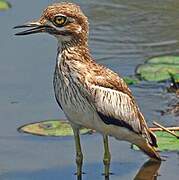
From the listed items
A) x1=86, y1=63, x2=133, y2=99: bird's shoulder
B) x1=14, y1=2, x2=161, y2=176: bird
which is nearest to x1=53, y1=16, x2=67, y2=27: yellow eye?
x1=14, y1=2, x2=161, y2=176: bird

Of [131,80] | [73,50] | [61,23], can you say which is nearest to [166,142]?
[73,50]

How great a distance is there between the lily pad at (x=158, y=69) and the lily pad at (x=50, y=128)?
1.17 meters

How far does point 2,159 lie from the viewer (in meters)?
8.00

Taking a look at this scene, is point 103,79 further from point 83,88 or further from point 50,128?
point 50,128

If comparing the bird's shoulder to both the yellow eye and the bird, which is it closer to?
the bird

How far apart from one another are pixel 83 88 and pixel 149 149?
0.77 meters

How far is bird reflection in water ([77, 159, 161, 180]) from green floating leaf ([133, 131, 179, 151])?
0.13 meters

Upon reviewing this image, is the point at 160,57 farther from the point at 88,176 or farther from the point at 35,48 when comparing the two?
the point at 88,176

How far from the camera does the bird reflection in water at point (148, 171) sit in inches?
311

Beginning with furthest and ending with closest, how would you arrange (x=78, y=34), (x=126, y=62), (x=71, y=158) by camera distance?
(x=126, y=62)
(x=71, y=158)
(x=78, y=34)

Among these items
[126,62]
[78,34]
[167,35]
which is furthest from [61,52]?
[167,35]

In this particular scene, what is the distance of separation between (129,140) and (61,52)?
0.85m

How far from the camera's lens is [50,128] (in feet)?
27.3

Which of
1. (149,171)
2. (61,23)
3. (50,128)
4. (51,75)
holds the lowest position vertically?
(149,171)
